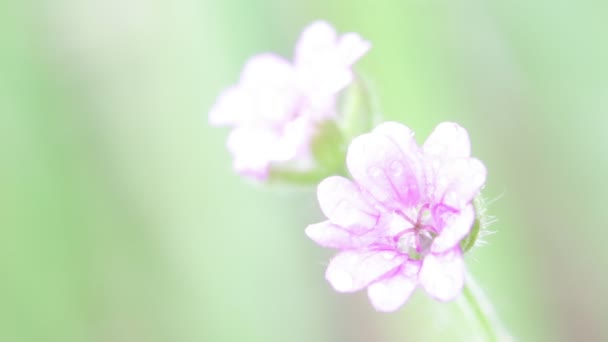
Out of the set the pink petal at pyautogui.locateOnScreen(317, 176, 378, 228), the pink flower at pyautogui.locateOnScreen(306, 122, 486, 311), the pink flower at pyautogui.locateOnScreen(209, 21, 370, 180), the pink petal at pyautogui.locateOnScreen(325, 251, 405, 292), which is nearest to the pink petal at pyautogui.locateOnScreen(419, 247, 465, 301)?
the pink flower at pyautogui.locateOnScreen(306, 122, 486, 311)

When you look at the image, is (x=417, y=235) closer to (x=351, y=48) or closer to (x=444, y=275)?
(x=444, y=275)

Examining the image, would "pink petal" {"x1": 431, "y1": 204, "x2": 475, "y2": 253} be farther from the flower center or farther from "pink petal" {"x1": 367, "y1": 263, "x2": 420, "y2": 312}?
the flower center

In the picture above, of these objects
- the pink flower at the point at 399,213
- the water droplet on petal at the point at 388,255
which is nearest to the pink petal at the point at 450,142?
the pink flower at the point at 399,213

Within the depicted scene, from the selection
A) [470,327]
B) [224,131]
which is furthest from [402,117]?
[470,327]

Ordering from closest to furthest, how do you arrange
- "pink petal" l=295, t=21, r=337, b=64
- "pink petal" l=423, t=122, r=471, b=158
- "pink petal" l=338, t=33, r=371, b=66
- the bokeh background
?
"pink petal" l=423, t=122, r=471, b=158, "pink petal" l=338, t=33, r=371, b=66, "pink petal" l=295, t=21, r=337, b=64, the bokeh background

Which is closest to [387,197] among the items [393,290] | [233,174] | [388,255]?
[388,255]

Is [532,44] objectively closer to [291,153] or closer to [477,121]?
[477,121]

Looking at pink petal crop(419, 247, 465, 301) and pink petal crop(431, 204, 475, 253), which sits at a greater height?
pink petal crop(431, 204, 475, 253)
